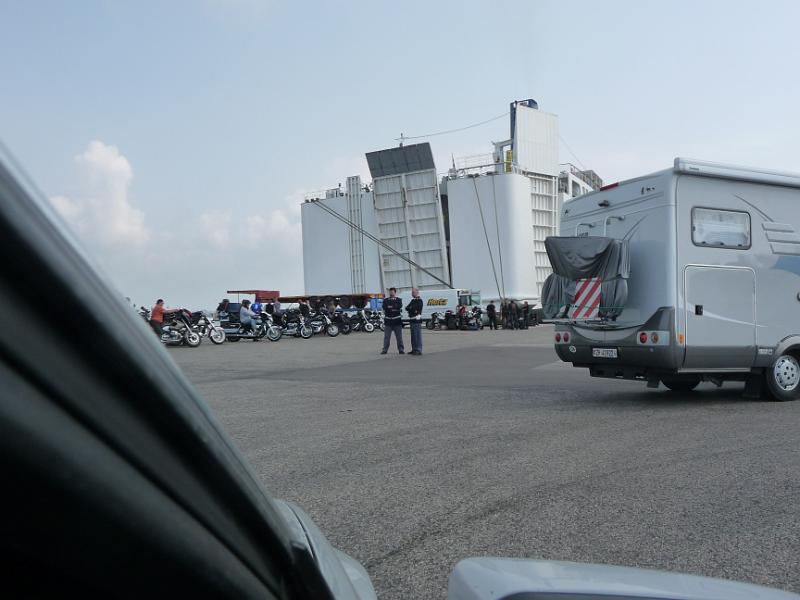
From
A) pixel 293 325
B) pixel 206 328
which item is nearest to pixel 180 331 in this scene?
pixel 206 328

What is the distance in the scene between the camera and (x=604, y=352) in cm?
832

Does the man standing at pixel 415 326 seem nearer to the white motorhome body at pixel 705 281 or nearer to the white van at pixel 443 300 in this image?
the white motorhome body at pixel 705 281

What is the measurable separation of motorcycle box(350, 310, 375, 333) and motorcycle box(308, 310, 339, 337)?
165 inches

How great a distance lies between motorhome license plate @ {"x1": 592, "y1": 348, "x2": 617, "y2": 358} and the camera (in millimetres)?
8188

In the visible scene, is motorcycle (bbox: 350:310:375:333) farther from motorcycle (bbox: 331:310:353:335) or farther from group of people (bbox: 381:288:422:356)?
Result: group of people (bbox: 381:288:422:356)

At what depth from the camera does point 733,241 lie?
8.10 m

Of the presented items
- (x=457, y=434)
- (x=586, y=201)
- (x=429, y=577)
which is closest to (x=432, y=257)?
(x=586, y=201)

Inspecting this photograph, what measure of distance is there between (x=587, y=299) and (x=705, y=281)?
1433 mm

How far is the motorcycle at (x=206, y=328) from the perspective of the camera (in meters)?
22.1

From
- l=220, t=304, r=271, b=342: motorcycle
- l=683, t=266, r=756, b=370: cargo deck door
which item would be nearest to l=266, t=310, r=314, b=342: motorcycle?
l=220, t=304, r=271, b=342: motorcycle

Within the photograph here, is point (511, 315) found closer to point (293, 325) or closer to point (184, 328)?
point (293, 325)

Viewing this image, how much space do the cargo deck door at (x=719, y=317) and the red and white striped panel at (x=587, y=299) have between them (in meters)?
1.08

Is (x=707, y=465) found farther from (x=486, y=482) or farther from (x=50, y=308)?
(x=50, y=308)

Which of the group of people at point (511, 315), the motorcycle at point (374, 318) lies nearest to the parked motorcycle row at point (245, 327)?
the motorcycle at point (374, 318)
